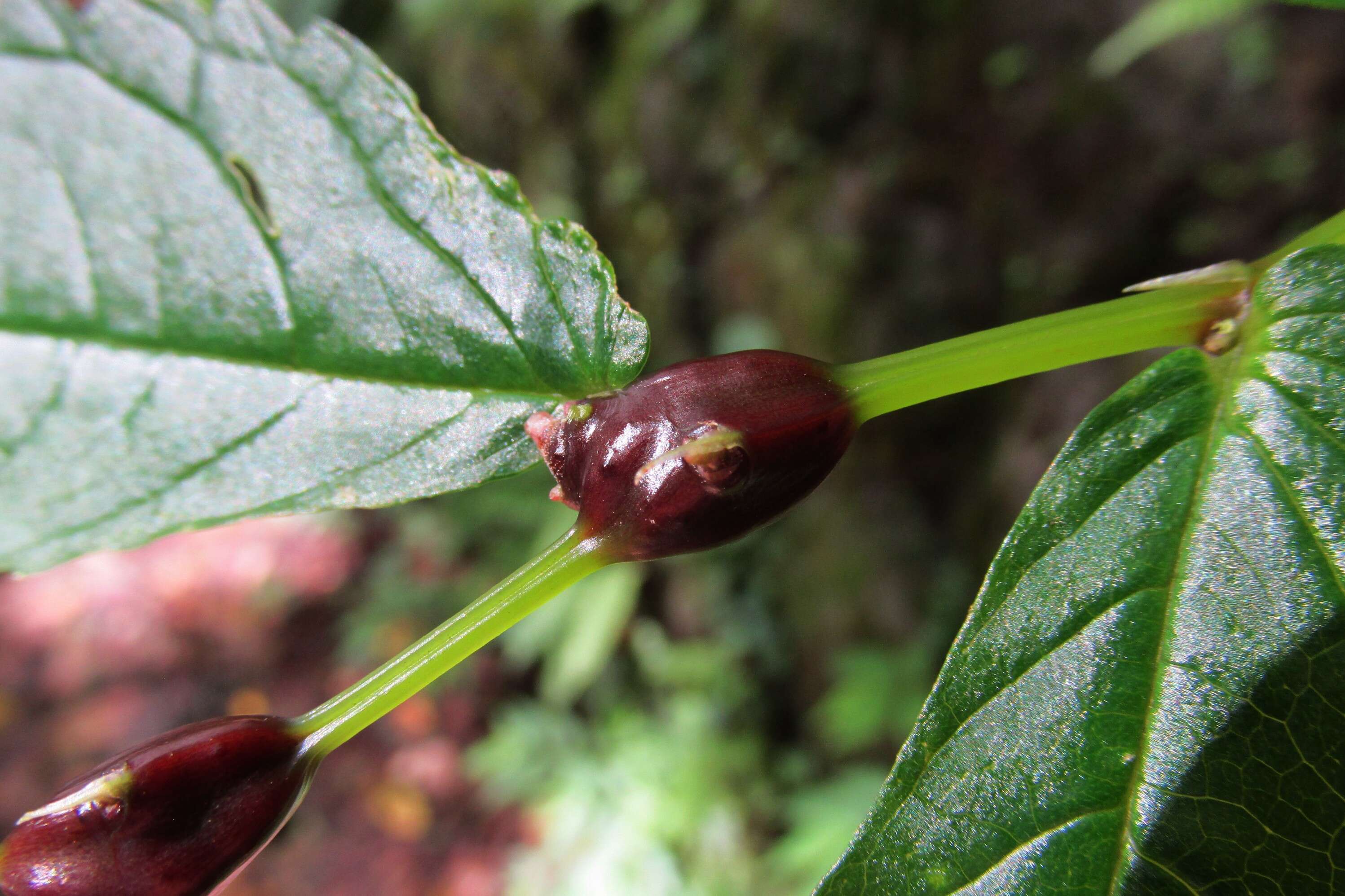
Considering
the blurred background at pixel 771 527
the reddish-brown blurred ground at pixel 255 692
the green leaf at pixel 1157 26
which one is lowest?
the reddish-brown blurred ground at pixel 255 692

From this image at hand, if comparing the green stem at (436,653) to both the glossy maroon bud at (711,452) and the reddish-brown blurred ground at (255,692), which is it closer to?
the glossy maroon bud at (711,452)

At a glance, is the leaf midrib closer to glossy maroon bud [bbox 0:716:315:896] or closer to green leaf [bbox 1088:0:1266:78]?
glossy maroon bud [bbox 0:716:315:896]

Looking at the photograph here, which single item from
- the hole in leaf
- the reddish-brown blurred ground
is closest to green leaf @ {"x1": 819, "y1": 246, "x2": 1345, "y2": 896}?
the hole in leaf

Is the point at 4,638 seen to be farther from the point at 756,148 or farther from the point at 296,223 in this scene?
the point at 296,223

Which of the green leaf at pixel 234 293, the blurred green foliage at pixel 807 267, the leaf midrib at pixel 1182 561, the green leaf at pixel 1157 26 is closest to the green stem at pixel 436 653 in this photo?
the green leaf at pixel 234 293

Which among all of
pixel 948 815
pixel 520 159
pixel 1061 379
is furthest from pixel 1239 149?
pixel 520 159

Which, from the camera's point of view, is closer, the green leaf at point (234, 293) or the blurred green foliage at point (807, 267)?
the green leaf at point (234, 293)
